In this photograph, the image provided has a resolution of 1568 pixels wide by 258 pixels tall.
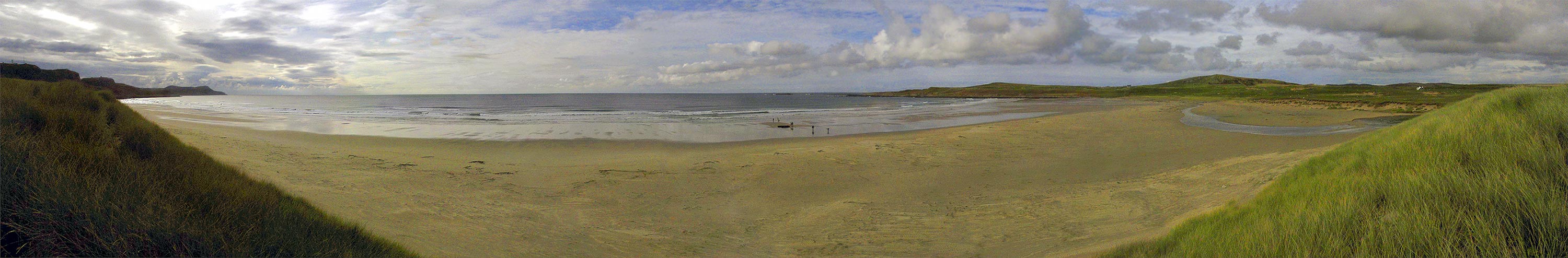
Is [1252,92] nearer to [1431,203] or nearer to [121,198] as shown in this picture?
[1431,203]

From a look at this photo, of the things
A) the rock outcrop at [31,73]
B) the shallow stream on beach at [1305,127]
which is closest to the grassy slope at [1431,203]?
the rock outcrop at [31,73]

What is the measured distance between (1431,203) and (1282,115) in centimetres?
3640

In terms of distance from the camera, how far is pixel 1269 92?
72500mm

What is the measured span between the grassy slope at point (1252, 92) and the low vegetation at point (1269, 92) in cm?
7

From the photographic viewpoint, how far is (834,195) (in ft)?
32.3

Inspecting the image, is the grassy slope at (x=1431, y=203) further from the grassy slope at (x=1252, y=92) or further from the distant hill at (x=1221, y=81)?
the distant hill at (x=1221, y=81)

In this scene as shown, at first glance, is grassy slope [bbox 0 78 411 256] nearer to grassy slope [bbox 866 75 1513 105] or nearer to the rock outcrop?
the rock outcrop

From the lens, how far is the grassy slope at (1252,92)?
43.5 metres

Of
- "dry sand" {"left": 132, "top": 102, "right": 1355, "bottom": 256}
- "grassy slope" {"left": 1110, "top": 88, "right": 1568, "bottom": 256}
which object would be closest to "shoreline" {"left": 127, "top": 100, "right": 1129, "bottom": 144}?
"dry sand" {"left": 132, "top": 102, "right": 1355, "bottom": 256}

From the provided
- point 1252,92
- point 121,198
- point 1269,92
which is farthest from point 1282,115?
point 1252,92

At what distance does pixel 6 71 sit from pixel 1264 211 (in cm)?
1584

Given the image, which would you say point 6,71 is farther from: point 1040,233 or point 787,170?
point 1040,233

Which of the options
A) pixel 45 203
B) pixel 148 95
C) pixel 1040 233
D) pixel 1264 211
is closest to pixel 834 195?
pixel 1040 233

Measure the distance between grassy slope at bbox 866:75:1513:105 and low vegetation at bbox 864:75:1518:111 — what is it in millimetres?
67
